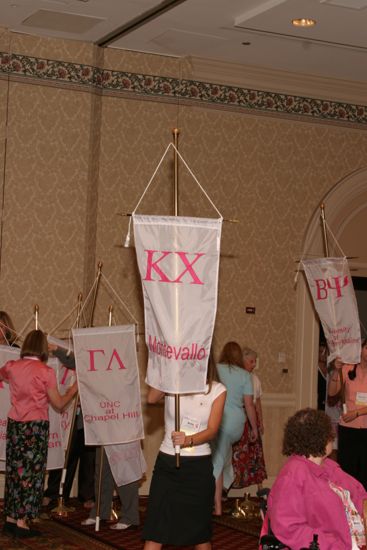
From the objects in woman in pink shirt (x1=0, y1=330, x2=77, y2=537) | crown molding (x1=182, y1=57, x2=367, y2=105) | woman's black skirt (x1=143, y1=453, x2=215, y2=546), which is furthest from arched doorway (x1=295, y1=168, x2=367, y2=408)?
woman's black skirt (x1=143, y1=453, x2=215, y2=546)

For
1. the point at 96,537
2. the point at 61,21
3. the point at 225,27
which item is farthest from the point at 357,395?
the point at 61,21

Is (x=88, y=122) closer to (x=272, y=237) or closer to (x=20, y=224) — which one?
(x=20, y=224)

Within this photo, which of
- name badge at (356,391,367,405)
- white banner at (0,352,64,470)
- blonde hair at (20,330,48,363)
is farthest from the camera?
name badge at (356,391,367,405)

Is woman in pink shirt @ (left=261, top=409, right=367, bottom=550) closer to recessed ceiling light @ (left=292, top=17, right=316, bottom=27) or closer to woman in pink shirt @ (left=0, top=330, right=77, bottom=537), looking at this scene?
woman in pink shirt @ (left=0, top=330, right=77, bottom=537)

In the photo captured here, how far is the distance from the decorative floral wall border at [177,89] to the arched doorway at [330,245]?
0.73 meters

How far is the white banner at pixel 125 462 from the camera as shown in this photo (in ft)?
25.7

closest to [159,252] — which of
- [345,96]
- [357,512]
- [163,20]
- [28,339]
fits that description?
[357,512]

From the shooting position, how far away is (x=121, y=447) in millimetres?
7906

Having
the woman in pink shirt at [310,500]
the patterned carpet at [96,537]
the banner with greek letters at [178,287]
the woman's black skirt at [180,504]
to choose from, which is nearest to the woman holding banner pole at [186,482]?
the woman's black skirt at [180,504]

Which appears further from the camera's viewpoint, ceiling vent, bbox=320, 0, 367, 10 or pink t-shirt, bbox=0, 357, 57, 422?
ceiling vent, bbox=320, 0, 367, 10

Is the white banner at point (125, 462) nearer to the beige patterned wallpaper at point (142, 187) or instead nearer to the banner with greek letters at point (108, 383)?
the banner with greek letters at point (108, 383)

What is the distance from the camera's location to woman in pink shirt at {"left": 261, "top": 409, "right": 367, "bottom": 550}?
14.5 ft

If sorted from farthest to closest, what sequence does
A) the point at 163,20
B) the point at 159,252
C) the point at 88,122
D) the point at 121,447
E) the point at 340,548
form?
the point at 88,122 < the point at 163,20 < the point at 121,447 < the point at 159,252 < the point at 340,548

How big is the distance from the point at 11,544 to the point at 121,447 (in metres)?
1.18
